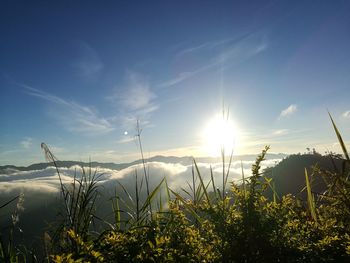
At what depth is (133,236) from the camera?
1997 mm

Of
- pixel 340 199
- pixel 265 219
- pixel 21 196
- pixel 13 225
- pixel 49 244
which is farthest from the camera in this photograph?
pixel 21 196

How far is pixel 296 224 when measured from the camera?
197cm

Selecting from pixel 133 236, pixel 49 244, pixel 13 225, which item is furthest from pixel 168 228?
pixel 13 225

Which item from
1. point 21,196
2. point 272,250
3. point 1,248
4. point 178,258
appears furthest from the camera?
point 21,196

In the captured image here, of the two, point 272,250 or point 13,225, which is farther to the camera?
point 13,225

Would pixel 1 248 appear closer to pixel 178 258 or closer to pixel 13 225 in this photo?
pixel 13 225

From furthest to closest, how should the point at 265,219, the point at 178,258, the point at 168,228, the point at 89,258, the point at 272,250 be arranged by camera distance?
the point at 168,228
the point at 265,219
the point at 272,250
the point at 178,258
the point at 89,258

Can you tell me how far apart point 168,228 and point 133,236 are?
30 cm

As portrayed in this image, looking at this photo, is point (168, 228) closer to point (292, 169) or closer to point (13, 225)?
point (13, 225)

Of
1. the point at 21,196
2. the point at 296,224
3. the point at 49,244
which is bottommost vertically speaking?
the point at 49,244

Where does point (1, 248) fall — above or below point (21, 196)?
below

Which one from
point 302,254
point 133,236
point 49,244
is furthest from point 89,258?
point 49,244

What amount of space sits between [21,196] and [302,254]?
13.1 ft

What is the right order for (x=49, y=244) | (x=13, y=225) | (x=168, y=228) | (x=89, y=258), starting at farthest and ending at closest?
(x=13, y=225), (x=49, y=244), (x=168, y=228), (x=89, y=258)
